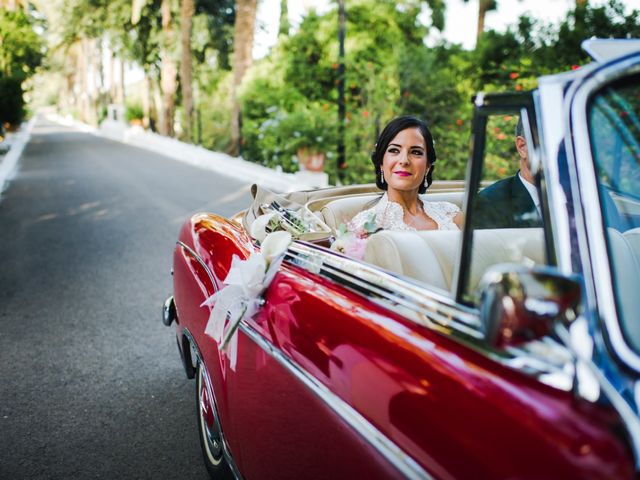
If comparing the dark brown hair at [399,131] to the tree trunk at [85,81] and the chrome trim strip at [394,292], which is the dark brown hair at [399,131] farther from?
the tree trunk at [85,81]

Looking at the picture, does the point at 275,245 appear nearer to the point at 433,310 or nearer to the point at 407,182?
the point at 433,310

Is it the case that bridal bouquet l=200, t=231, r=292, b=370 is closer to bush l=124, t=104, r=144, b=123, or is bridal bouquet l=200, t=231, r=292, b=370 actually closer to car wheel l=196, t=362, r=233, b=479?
car wheel l=196, t=362, r=233, b=479

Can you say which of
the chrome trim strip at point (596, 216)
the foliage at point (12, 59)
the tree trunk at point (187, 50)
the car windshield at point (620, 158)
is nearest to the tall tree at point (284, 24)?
the tree trunk at point (187, 50)

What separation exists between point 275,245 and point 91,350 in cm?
255

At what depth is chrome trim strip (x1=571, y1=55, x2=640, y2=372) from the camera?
1.11 m

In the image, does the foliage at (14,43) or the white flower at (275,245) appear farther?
the foliage at (14,43)

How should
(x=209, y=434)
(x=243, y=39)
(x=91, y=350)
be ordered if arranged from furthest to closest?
1. (x=243, y=39)
2. (x=91, y=350)
3. (x=209, y=434)

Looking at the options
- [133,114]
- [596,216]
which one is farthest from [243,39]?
[133,114]

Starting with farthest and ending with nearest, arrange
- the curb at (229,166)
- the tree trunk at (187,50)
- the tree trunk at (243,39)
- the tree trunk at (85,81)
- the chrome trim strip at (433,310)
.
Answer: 1. the tree trunk at (85,81)
2. the tree trunk at (187,50)
3. the tree trunk at (243,39)
4. the curb at (229,166)
5. the chrome trim strip at (433,310)

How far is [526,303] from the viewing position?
2.91 ft

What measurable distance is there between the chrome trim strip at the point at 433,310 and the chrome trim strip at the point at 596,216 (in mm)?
141

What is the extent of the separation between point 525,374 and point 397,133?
204 cm

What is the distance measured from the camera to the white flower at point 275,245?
197 centimetres

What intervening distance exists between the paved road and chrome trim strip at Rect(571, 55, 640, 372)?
6.72 ft
